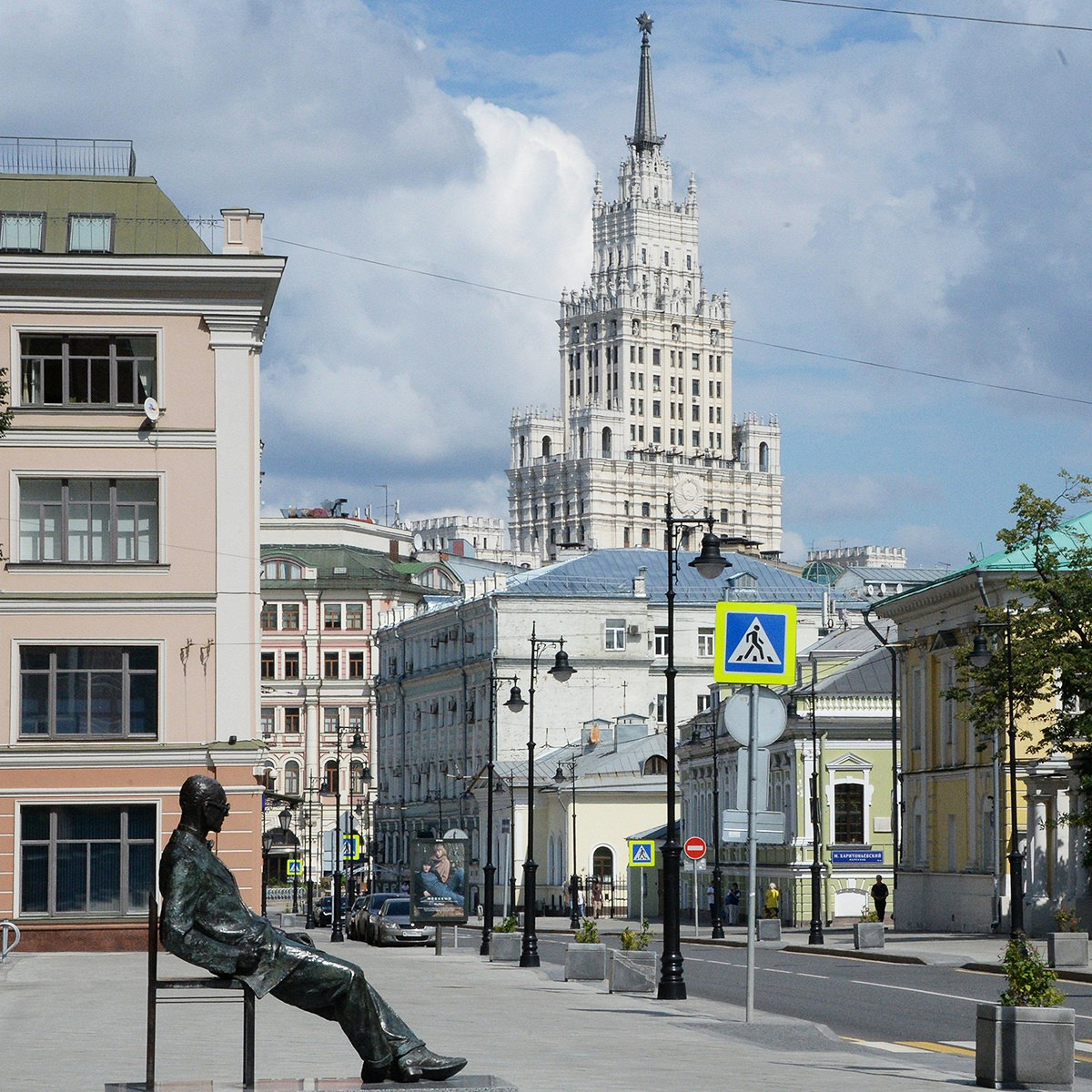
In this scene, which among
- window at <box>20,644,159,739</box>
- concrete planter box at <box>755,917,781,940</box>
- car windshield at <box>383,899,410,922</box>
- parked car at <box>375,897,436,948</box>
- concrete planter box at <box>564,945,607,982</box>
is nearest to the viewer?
concrete planter box at <box>564,945,607,982</box>

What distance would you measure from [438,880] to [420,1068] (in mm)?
47109

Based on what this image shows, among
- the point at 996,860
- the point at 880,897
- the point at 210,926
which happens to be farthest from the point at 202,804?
the point at 880,897

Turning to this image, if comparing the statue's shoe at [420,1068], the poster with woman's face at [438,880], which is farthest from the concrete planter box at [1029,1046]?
the poster with woman's face at [438,880]

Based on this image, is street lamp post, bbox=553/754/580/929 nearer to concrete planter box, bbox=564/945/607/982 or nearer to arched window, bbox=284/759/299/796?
arched window, bbox=284/759/299/796

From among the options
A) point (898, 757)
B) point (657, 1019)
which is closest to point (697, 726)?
point (898, 757)

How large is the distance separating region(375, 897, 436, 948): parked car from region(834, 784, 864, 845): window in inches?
955

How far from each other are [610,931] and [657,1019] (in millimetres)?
43214

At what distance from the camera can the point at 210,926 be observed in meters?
12.6

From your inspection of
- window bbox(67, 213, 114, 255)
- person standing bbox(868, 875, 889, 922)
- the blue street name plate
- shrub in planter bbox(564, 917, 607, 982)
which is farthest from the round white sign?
the blue street name plate

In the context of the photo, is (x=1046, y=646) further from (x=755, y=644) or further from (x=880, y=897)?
(x=755, y=644)

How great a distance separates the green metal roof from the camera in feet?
147

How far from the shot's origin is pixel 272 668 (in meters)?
144

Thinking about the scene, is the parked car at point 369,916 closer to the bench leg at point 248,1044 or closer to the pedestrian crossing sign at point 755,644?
the pedestrian crossing sign at point 755,644

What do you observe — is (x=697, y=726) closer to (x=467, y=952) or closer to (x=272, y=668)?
(x=467, y=952)
